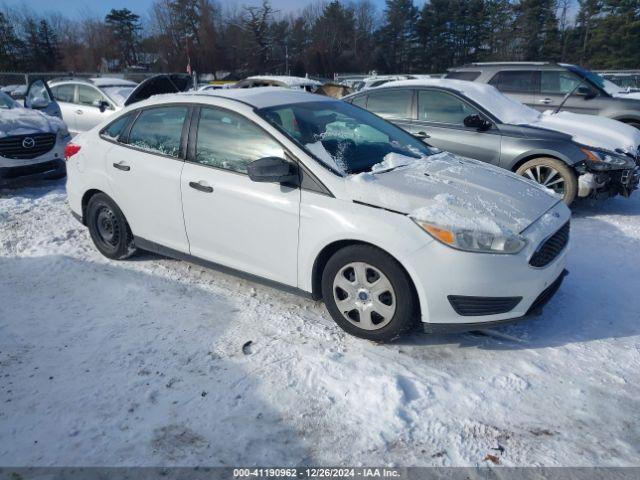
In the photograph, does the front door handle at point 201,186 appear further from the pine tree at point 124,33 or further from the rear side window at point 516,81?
the pine tree at point 124,33

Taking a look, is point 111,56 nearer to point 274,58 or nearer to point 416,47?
point 274,58

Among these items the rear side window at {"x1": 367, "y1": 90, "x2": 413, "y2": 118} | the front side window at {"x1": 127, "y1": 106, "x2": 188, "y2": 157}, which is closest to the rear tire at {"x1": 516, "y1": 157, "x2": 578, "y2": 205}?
the rear side window at {"x1": 367, "y1": 90, "x2": 413, "y2": 118}

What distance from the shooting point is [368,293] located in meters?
3.18

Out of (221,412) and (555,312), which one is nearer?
(221,412)

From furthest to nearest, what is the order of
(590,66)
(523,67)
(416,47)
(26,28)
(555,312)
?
(416,47)
(26,28)
(590,66)
(523,67)
(555,312)

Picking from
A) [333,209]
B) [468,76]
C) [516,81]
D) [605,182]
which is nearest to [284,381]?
[333,209]

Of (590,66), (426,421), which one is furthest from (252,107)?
(590,66)

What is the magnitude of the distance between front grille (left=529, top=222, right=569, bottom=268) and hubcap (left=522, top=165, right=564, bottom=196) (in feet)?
8.87

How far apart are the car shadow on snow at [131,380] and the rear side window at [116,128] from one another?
4.44 ft

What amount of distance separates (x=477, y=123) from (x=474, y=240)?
143 inches

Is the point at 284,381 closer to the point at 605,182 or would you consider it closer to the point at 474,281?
the point at 474,281

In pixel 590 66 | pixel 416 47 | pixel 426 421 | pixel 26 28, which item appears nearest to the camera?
pixel 426 421

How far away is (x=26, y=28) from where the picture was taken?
5800cm

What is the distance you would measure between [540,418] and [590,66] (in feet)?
164
